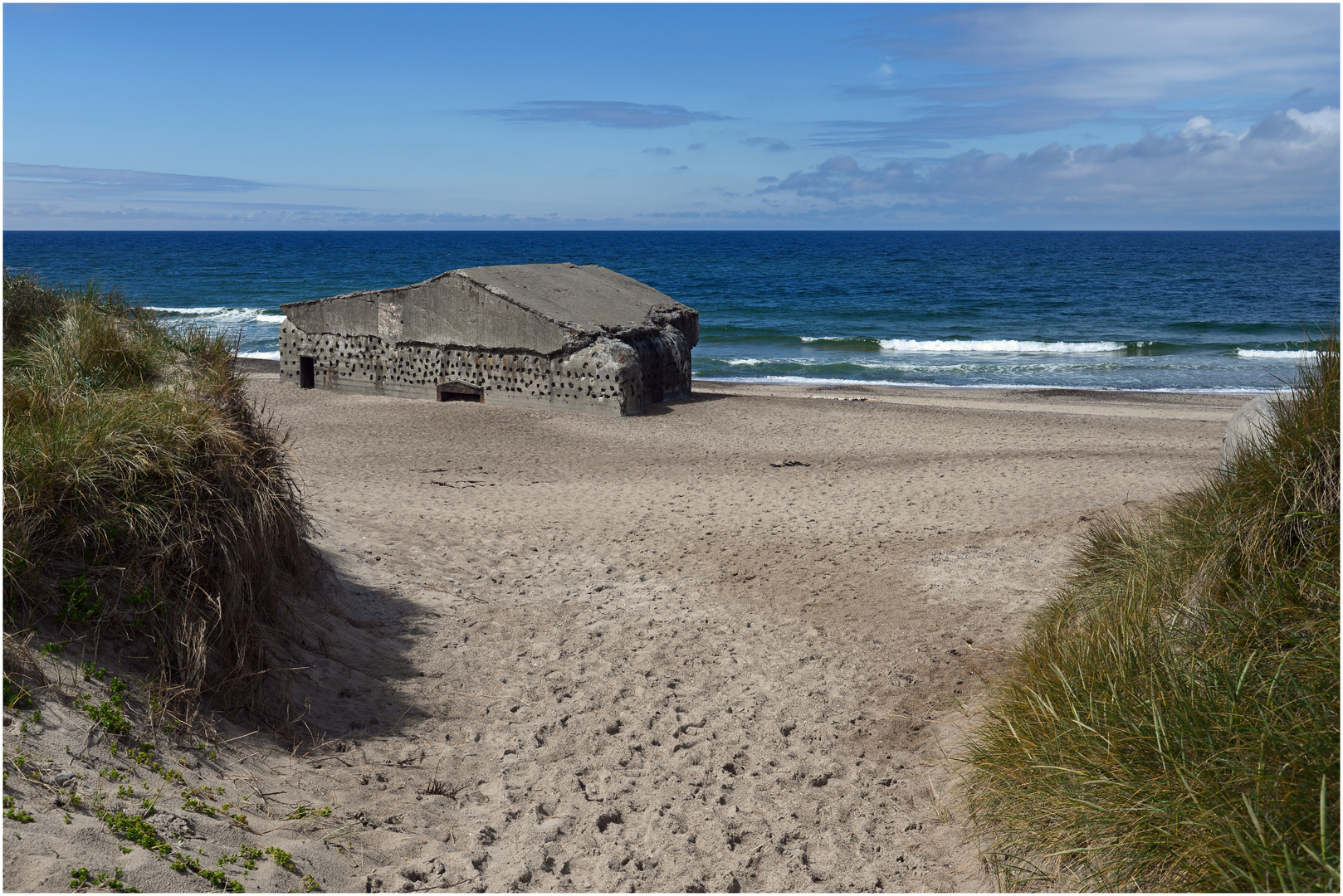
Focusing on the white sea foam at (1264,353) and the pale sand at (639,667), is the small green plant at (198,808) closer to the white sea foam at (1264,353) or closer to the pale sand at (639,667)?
the pale sand at (639,667)

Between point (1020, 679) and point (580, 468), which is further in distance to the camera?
point (580, 468)

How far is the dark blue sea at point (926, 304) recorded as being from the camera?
81.9 ft

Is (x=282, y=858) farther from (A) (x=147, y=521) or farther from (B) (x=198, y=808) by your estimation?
(A) (x=147, y=521)

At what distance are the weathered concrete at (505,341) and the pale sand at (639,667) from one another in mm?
2381

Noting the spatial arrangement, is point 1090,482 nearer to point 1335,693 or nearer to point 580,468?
point 580,468

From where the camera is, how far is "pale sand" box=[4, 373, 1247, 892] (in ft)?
12.8

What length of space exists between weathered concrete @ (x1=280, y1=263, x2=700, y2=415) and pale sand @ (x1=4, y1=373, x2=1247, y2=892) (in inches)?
93.7

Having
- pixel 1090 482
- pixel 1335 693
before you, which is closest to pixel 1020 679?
pixel 1335 693

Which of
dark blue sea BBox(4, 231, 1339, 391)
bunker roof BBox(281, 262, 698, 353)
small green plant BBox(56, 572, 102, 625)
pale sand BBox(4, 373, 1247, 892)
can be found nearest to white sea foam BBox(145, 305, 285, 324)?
dark blue sea BBox(4, 231, 1339, 391)

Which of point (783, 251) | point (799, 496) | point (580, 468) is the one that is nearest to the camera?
point (799, 496)

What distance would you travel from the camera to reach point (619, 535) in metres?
8.53

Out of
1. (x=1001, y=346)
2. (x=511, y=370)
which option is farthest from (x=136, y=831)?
(x=1001, y=346)

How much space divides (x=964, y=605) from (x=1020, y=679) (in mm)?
2154

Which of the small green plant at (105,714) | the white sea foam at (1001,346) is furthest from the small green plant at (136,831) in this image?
the white sea foam at (1001,346)
